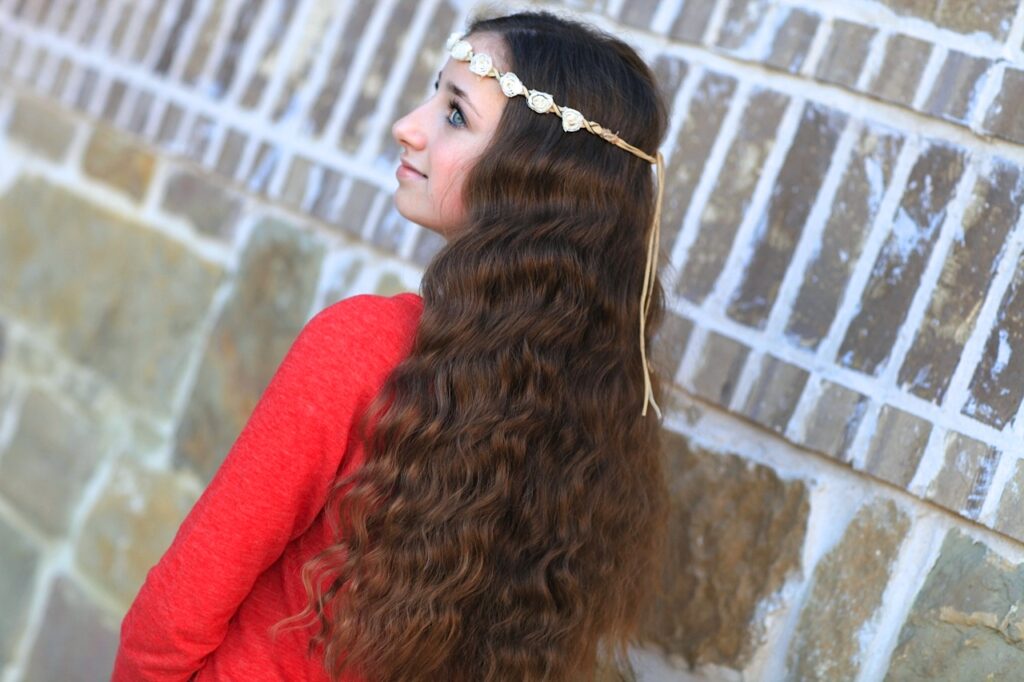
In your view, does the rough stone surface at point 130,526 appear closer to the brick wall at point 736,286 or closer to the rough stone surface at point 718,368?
the brick wall at point 736,286

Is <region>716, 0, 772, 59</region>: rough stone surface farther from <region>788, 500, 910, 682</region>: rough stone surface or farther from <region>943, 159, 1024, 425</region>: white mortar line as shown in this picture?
<region>788, 500, 910, 682</region>: rough stone surface

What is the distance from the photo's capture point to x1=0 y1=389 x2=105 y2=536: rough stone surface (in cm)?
307

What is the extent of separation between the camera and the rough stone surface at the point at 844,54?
2012 millimetres

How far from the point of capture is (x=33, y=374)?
326cm

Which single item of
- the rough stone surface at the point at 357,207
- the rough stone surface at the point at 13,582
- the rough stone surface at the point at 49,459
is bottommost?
the rough stone surface at the point at 13,582

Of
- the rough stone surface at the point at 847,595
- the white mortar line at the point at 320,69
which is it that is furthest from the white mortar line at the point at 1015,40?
the white mortar line at the point at 320,69

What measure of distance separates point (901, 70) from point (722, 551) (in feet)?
2.75

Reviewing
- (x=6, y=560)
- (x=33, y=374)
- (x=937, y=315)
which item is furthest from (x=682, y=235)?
(x=6, y=560)

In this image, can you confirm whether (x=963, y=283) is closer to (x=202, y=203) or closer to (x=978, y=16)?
(x=978, y=16)

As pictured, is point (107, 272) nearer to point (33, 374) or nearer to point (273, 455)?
point (33, 374)

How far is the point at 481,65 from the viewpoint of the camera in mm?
1816

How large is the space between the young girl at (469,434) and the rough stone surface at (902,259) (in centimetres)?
36

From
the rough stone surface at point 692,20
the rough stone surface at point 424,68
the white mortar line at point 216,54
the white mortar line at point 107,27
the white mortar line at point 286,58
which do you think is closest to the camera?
the rough stone surface at point 692,20

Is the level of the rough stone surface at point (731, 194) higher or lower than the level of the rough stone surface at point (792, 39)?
lower
